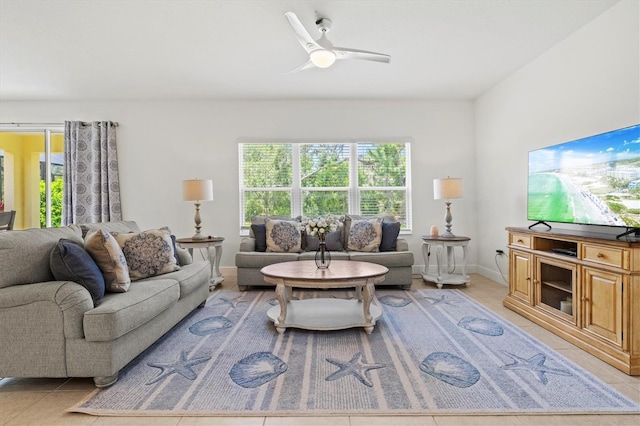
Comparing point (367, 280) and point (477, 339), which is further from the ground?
point (367, 280)

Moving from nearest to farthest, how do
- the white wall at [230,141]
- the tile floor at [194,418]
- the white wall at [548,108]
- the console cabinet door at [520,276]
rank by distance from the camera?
the tile floor at [194,418]
the white wall at [548,108]
the console cabinet door at [520,276]
the white wall at [230,141]

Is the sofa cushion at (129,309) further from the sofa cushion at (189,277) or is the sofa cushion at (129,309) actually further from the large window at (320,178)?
the large window at (320,178)

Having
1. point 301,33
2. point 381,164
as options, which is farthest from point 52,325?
point 381,164

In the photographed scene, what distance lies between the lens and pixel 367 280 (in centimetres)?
289

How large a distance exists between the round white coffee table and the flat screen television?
1.63 meters

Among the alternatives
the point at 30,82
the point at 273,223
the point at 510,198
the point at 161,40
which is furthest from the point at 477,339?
the point at 30,82

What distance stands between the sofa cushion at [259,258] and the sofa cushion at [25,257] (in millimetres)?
2191

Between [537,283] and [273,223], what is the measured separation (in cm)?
309

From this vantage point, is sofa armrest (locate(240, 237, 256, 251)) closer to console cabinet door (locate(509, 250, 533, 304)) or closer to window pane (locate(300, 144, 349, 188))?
window pane (locate(300, 144, 349, 188))

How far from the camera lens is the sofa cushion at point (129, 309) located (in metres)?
1.99

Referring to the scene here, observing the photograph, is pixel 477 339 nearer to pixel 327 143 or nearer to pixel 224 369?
pixel 224 369

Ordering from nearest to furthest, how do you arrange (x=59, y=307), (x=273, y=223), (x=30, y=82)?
(x=59, y=307)
(x=30, y=82)
(x=273, y=223)

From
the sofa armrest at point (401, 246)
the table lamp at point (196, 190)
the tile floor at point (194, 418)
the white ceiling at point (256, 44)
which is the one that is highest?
the white ceiling at point (256, 44)

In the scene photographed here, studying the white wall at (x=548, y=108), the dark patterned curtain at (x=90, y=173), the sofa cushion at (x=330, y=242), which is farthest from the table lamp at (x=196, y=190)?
the white wall at (x=548, y=108)
